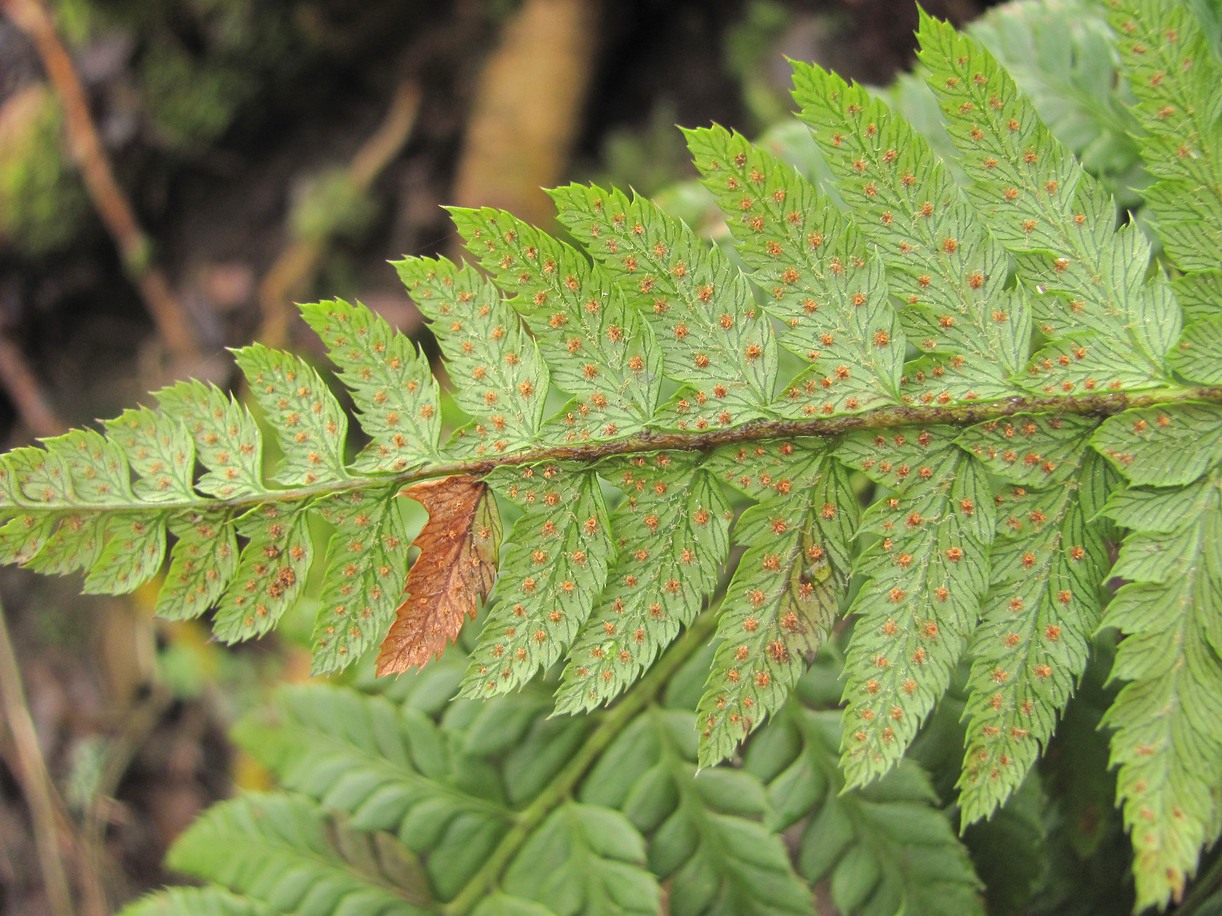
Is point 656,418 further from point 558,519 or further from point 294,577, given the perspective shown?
point 294,577

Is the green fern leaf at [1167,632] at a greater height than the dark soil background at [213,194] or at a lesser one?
lesser

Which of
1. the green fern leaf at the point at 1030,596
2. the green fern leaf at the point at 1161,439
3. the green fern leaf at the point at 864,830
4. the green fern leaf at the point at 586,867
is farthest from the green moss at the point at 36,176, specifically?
the green fern leaf at the point at 1161,439

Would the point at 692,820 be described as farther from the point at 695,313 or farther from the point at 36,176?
the point at 36,176

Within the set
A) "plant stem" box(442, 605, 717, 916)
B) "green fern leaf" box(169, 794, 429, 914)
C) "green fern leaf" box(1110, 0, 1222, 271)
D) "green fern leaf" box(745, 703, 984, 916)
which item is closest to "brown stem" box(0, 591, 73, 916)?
"green fern leaf" box(169, 794, 429, 914)

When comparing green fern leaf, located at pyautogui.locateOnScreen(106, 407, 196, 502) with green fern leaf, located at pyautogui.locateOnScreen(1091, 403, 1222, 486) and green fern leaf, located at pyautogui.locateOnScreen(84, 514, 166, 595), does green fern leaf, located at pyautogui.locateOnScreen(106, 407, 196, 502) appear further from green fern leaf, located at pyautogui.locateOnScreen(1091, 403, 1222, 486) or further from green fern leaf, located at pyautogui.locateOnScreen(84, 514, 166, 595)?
green fern leaf, located at pyautogui.locateOnScreen(1091, 403, 1222, 486)

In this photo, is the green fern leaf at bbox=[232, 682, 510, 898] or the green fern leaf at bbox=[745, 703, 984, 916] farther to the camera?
the green fern leaf at bbox=[232, 682, 510, 898]

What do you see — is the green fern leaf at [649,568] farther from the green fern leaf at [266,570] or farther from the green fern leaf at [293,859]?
the green fern leaf at [293,859]

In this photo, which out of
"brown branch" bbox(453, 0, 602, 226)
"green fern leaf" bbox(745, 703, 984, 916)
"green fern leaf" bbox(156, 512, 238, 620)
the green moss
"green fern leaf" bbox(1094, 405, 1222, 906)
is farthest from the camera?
the green moss
